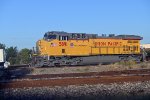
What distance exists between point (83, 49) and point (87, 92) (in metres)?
21.3

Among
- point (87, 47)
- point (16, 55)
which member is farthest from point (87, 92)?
point (16, 55)

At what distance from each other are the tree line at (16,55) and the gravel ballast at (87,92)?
38.6 m

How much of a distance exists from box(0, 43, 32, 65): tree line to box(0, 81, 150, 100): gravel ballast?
38.6m

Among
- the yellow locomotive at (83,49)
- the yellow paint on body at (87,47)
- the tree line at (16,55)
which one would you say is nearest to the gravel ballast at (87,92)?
the yellow locomotive at (83,49)

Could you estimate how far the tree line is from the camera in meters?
57.2

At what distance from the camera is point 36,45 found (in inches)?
1372

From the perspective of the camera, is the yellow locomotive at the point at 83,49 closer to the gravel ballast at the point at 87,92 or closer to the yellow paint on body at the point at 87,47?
the yellow paint on body at the point at 87,47

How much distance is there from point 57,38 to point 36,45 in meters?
2.64

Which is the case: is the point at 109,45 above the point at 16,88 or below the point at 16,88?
above

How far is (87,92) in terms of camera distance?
13.7 m

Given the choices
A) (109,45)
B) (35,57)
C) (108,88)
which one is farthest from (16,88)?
(109,45)

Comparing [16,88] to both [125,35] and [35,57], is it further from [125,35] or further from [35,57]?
[125,35]

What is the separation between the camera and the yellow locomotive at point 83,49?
33031 millimetres

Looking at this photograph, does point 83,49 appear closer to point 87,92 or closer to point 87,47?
point 87,47
